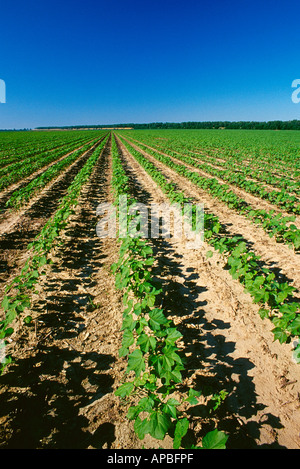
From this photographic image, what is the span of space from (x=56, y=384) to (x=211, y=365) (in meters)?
1.91

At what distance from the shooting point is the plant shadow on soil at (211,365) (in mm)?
2215

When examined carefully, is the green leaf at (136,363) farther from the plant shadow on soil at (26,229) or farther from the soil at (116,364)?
the plant shadow on soil at (26,229)

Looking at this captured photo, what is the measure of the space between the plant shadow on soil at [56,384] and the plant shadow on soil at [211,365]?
1.05m

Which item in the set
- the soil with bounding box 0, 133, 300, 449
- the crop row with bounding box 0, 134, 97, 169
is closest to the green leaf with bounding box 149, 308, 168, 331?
the soil with bounding box 0, 133, 300, 449

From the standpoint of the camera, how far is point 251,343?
310 centimetres

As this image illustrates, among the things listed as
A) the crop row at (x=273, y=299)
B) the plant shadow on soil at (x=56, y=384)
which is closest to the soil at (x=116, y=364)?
the plant shadow on soil at (x=56, y=384)

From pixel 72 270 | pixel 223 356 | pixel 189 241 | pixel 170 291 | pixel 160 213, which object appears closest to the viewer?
pixel 223 356

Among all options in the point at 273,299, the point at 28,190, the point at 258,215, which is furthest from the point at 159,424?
the point at 28,190

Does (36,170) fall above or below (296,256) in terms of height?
above

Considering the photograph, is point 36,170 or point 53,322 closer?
point 53,322

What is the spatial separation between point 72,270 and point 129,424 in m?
3.14

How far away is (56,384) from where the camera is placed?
2633 mm
